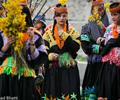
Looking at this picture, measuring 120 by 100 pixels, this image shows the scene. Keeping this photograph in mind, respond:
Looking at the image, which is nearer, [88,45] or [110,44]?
[110,44]

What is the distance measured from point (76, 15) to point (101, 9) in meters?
5.64

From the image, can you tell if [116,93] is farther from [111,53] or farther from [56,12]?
[56,12]

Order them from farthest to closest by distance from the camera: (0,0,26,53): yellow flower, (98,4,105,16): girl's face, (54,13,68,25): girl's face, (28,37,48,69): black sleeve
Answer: (98,4,105,16): girl's face → (54,13,68,25): girl's face → (28,37,48,69): black sleeve → (0,0,26,53): yellow flower

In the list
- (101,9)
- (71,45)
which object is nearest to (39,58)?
(71,45)

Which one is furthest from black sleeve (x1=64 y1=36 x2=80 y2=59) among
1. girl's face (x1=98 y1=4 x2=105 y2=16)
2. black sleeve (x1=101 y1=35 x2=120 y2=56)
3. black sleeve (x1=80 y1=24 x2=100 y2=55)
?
girl's face (x1=98 y1=4 x2=105 y2=16)

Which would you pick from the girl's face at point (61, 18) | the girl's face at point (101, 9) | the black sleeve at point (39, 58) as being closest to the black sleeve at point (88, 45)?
the girl's face at point (101, 9)

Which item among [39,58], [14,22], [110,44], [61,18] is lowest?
[39,58]

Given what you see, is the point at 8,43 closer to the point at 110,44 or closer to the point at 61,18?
the point at 110,44

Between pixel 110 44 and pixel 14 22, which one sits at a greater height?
pixel 14 22

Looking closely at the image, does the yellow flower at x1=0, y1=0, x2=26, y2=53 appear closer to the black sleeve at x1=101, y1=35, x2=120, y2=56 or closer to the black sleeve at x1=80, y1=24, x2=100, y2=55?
the black sleeve at x1=101, y1=35, x2=120, y2=56

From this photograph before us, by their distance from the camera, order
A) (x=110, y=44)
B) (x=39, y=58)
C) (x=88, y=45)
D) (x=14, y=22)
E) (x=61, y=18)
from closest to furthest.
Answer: (x=14, y=22) < (x=39, y=58) < (x=110, y=44) < (x=61, y=18) < (x=88, y=45)

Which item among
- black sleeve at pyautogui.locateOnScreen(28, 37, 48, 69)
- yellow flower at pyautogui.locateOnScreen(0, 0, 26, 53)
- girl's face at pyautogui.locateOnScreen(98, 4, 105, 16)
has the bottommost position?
black sleeve at pyautogui.locateOnScreen(28, 37, 48, 69)

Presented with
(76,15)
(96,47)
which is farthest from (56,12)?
(76,15)

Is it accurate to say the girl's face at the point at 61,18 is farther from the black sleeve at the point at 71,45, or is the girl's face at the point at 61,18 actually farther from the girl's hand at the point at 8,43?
the girl's hand at the point at 8,43
